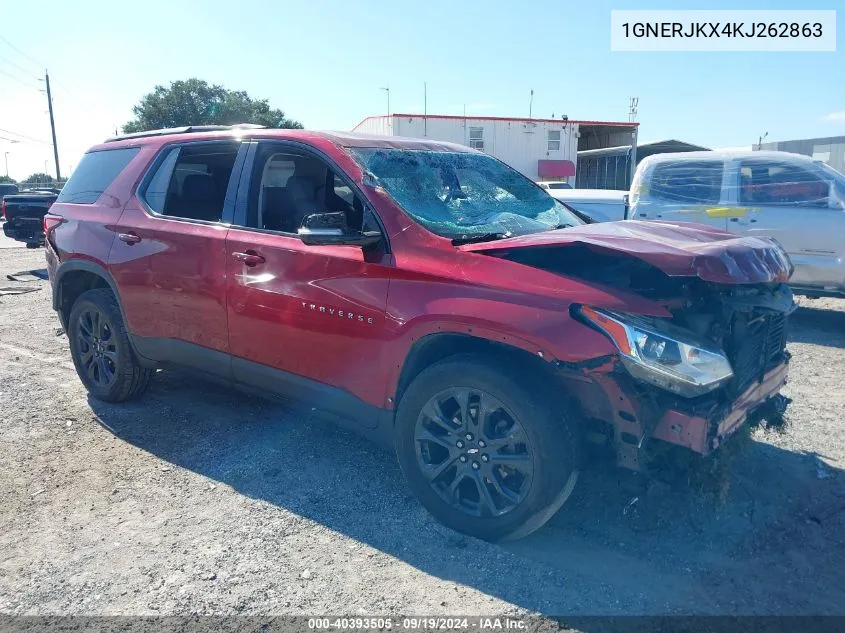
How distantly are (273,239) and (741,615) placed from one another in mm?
2891

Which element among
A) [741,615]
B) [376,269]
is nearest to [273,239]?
[376,269]

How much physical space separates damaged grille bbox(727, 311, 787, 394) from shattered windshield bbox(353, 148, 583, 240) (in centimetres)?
122

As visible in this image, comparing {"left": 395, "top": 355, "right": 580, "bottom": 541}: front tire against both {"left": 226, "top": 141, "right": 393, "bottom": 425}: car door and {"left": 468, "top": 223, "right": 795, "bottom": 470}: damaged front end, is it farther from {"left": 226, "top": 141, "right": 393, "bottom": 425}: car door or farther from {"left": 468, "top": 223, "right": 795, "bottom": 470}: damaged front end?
{"left": 226, "top": 141, "right": 393, "bottom": 425}: car door

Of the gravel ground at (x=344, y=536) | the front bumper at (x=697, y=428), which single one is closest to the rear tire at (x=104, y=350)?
the gravel ground at (x=344, y=536)

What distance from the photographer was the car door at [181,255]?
4.04 meters

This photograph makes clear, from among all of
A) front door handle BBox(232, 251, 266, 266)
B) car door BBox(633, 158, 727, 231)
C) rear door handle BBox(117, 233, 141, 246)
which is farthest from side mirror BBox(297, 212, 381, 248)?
car door BBox(633, 158, 727, 231)

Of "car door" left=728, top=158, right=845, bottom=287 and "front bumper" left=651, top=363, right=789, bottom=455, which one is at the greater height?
"car door" left=728, top=158, right=845, bottom=287

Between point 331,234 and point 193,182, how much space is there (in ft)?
5.68

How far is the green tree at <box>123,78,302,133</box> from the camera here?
154 feet

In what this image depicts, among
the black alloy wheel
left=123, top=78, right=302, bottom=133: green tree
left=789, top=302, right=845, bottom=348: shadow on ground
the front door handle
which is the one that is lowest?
left=789, top=302, right=845, bottom=348: shadow on ground

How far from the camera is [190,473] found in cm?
389

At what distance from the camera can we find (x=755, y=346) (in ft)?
10.3

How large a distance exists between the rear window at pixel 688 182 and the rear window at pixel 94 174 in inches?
243

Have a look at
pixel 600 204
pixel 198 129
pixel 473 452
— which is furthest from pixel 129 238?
pixel 600 204
